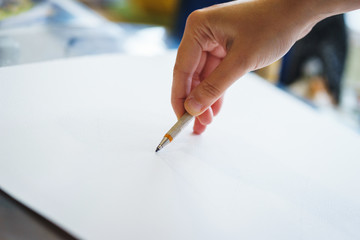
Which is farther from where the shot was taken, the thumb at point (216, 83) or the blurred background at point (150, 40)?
the blurred background at point (150, 40)

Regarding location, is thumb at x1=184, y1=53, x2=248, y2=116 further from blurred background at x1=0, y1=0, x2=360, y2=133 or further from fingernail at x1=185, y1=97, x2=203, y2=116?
blurred background at x1=0, y1=0, x2=360, y2=133

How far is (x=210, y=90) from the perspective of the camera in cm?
54

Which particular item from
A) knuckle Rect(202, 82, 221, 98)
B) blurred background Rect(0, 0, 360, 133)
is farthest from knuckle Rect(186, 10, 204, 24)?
blurred background Rect(0, 0, 360, 133)

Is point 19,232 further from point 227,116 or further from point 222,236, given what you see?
point 227,116

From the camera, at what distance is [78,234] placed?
0.37 meters

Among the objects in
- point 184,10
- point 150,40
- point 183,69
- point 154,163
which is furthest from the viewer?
point 184,10

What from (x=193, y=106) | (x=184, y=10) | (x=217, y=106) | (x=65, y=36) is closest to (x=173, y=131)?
(x=193, y=106)

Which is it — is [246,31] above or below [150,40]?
above

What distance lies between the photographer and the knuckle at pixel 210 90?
1.77 ft

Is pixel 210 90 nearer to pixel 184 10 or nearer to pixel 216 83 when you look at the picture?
pixel 216 83

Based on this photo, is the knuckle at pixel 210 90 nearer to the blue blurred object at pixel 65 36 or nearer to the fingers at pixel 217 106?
the fingers at pixel 217 106

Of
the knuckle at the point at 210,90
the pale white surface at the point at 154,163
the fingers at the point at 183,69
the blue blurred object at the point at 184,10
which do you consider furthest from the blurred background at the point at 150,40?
the knuckle at the point at 210,90

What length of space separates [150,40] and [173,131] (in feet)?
1.71

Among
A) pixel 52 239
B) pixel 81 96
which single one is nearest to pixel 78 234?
pixel 52 239
